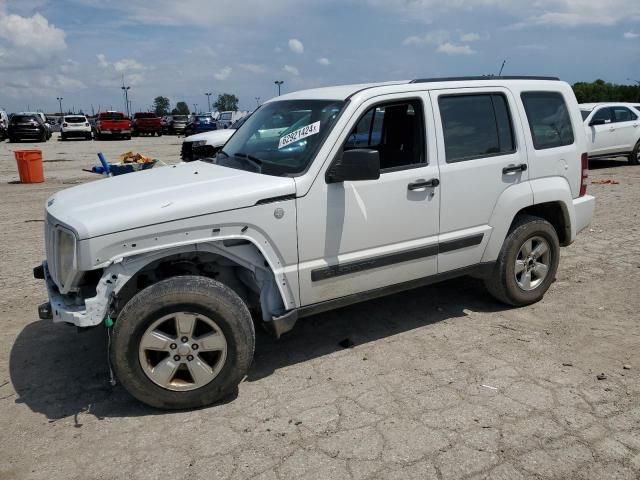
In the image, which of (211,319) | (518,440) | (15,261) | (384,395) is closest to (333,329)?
(384,395)

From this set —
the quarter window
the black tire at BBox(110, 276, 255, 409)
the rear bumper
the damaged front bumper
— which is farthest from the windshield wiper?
the rear bumper

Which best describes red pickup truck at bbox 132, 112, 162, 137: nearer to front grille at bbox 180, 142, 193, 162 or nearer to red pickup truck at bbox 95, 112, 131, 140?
red pickup truck at bbox 95, 112, 131, 140

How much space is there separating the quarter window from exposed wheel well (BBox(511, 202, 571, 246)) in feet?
2.33

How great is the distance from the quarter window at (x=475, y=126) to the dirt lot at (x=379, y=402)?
4.77 ft

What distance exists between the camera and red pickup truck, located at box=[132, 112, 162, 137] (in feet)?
126

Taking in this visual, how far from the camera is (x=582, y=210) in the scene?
17.3 ft

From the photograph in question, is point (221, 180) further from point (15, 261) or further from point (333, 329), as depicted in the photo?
point (15, 261)

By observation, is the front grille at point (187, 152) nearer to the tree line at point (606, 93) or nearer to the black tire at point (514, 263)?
the black tire at point (514, 263)

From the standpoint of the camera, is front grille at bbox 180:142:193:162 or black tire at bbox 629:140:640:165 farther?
black tire at bbox 629:140:640:165

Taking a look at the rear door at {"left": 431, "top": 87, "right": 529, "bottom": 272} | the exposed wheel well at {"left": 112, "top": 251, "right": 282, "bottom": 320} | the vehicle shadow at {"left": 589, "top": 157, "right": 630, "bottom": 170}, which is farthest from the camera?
the vehicle shadow at {"left": 589, "top": 157, "right": 630, "bottom": 170}

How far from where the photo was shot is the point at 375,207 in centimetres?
395

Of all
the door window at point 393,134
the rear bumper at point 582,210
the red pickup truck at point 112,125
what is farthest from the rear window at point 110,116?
the rear bumper at point 582,210

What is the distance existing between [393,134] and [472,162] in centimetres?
67

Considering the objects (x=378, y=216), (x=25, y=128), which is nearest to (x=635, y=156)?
(x=378, y=216)
